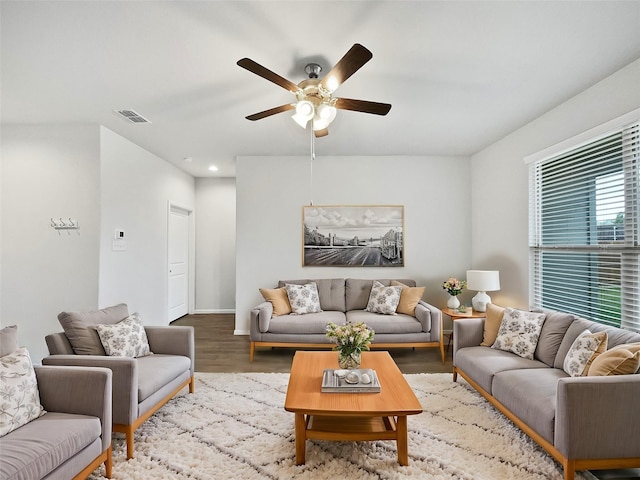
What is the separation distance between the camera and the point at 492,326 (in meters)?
3.22

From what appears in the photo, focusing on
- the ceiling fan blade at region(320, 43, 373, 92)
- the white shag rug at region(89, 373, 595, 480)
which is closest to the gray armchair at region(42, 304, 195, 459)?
the white shag rug at region(89, 373, 595, 480)

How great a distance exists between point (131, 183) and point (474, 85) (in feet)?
13.5

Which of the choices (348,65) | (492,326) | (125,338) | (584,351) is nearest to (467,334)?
(492,326)

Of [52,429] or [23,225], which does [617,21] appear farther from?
[23,225]

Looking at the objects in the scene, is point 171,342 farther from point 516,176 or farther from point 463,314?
point 516,176

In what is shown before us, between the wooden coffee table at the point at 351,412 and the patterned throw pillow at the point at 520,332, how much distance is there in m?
1.19

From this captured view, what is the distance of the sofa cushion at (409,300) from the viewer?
4.34 meters

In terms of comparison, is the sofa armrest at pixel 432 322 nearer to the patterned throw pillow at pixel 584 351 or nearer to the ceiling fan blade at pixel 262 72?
the patterned throw pillow at pixel 584 351

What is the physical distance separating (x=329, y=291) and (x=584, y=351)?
2.98 metres

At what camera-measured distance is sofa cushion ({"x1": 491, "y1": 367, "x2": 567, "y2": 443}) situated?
2004 millimetres

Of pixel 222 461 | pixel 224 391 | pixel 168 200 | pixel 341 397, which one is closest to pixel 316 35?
pixel 341 397

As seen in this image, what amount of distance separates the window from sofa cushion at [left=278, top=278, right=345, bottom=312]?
2.27m

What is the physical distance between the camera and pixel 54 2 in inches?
76.0

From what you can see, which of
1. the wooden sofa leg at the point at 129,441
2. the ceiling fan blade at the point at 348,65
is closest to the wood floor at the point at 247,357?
the wooden sofa leg at the point at 129,441
